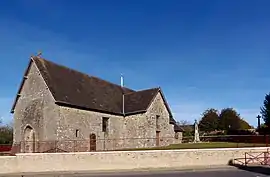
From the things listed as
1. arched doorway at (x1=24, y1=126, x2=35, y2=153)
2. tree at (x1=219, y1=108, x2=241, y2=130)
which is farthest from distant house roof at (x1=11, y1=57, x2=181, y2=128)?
tree at (x1=219, y1=108, x2=241, y2=130)

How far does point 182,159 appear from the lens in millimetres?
27906

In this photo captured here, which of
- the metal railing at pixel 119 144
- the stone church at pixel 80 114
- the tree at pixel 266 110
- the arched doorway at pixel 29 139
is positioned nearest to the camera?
the metal railing at pixel 119 144

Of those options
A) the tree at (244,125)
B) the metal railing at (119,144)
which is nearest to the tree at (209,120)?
the tree at (244,125)

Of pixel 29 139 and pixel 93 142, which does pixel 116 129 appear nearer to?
pixel 93 142

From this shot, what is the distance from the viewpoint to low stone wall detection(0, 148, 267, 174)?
1036 inches

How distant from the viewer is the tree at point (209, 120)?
73.8 m

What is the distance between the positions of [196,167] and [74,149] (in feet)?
→ 45.0

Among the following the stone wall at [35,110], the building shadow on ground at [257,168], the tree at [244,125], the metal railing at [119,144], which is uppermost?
the stone wall at [35,110]

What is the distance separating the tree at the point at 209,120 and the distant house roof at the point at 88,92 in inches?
1042

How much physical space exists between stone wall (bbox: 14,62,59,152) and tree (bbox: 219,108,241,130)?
47.6m

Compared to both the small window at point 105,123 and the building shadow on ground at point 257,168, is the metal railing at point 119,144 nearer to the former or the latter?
the small window at point 105,123

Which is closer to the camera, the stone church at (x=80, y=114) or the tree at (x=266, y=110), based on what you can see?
the stone church at (x=80, y=114)

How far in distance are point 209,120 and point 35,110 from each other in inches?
1915

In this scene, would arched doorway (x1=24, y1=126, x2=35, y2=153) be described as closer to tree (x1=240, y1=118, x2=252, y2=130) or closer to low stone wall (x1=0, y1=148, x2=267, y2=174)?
low stone wall (x1=0, y1=148, x2=267, y2=174)
